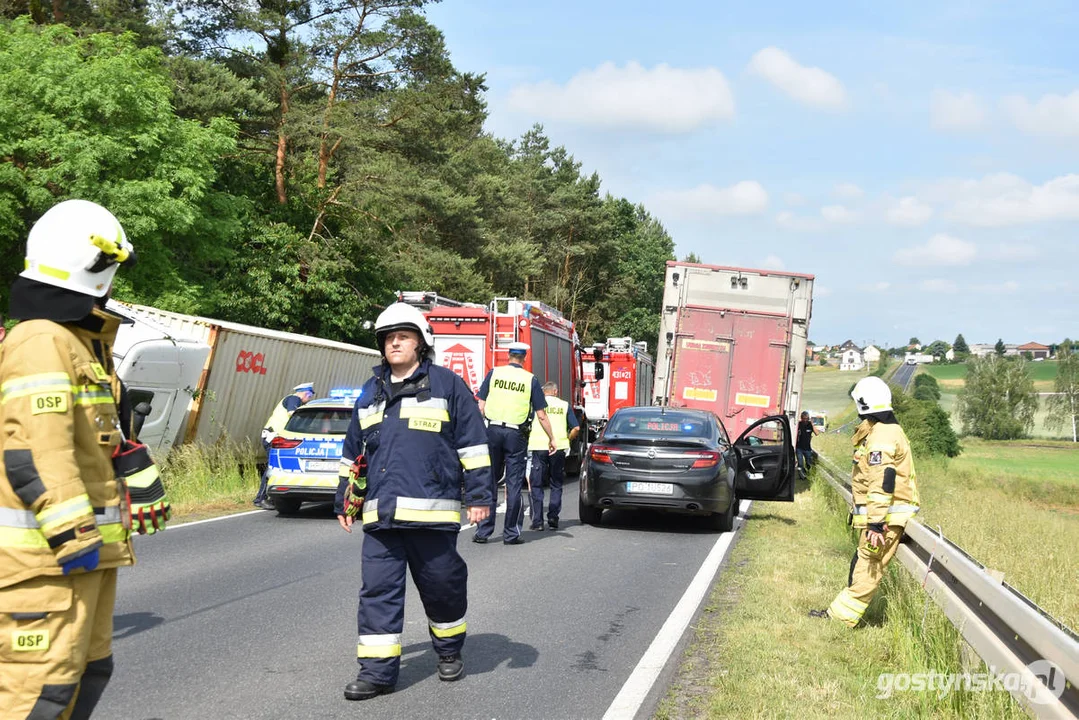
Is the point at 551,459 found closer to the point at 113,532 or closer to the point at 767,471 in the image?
the point at 767,471

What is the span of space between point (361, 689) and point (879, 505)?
3.54 metres

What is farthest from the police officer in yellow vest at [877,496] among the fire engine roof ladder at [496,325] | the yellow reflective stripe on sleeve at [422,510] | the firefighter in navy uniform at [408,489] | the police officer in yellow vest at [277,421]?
the fire engine roof ladder at [496,325]

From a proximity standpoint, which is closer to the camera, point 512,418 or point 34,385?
point 34,385

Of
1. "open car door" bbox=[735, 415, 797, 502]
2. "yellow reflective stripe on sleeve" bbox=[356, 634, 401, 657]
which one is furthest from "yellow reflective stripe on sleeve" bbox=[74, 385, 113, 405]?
"open car door" bbox=[735, 415, 797, 502]

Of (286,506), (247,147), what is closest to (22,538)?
(286,506)

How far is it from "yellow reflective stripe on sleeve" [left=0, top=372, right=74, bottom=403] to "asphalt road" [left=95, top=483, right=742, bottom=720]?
7.33 feet

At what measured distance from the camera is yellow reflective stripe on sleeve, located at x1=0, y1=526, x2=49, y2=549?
10.7 feet

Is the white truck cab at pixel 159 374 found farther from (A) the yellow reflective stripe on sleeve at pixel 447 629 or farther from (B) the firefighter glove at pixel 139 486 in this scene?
(B) the firefighter glove at pixel 139 486

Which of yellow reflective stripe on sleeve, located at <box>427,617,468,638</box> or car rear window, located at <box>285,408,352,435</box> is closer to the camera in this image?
yellow reflective stripe on sleeve, located at <box>427,617,468,638</box>

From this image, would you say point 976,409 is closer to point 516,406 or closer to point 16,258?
point 16,258

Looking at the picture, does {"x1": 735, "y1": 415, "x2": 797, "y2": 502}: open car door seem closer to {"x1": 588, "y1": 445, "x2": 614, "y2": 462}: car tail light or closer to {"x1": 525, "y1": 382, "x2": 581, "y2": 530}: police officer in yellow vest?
{"x1": 588, "y1": 445, "x2": 614, "y2": 462}: car tail light

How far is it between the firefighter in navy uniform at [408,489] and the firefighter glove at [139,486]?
173cm

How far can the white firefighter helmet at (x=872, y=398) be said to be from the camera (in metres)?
7.23

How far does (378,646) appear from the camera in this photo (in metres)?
5.30
